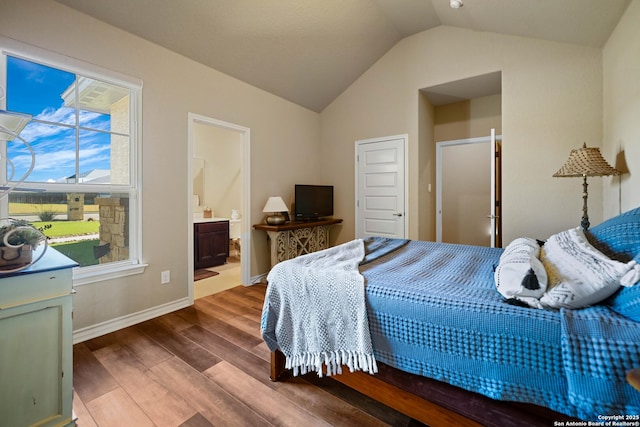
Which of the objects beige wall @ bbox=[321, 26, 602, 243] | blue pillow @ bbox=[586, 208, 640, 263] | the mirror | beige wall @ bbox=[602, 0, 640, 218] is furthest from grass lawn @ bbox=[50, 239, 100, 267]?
beige wall @ bbox=[602, 0, 640, 218]

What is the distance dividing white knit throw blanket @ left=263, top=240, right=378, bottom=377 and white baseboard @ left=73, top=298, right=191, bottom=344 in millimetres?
1735

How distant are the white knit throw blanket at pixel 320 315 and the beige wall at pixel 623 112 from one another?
2242 millimetres

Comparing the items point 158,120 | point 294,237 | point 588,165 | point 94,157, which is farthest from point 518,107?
point 94,157

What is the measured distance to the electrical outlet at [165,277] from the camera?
9.36 ft

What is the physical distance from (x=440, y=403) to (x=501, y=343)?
0.42m

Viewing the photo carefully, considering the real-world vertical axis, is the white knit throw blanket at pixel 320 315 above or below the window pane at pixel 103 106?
below

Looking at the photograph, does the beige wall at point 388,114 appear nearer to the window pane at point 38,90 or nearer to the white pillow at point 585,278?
the window pane at point 38,90

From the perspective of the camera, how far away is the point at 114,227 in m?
2.58

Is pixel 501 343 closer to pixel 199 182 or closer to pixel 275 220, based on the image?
pixel 275 220

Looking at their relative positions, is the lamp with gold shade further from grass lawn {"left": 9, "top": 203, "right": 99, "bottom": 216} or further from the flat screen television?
grass lawn {"left": 9, "top": 203, "right": 99, "bottom": 216}

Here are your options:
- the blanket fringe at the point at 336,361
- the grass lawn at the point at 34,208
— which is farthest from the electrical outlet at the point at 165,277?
the blanket fringe at the point at 336,361

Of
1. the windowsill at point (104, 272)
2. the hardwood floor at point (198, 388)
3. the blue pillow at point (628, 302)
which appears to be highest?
the blue pillow at point (628, 302)

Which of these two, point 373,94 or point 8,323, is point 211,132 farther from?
point 8,323

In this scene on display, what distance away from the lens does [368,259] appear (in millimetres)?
1948
